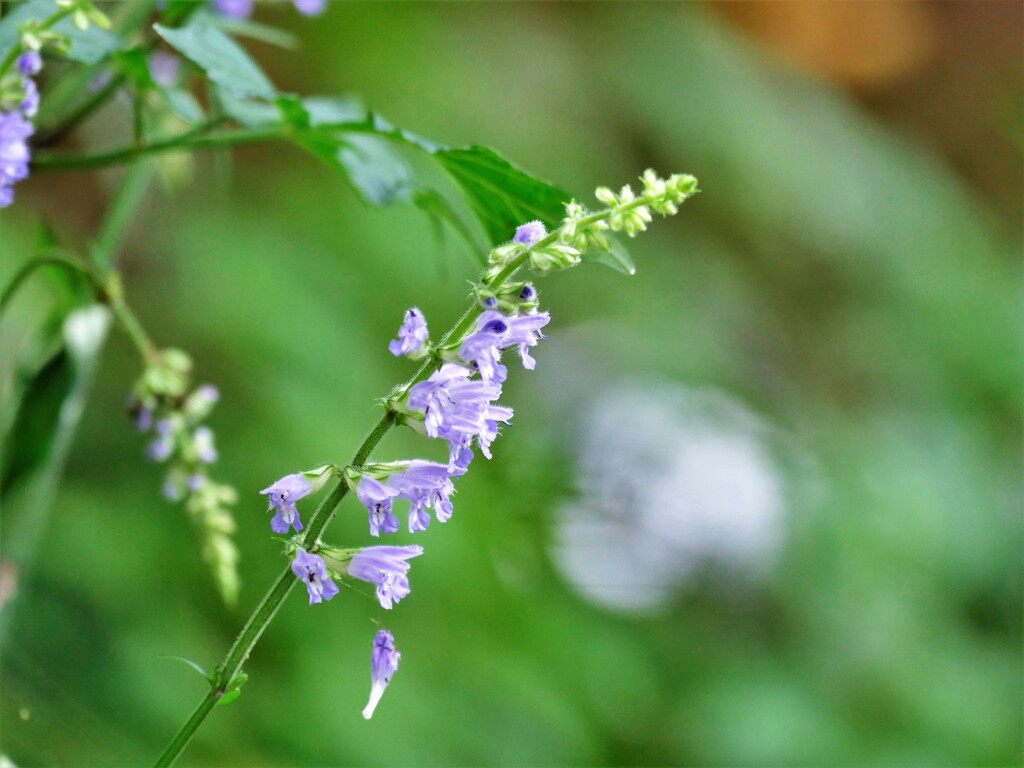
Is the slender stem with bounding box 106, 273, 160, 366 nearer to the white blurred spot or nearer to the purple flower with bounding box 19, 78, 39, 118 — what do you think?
the purple flower with bounding box 19, 78, 39, 118

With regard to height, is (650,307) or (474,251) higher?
(650,307)

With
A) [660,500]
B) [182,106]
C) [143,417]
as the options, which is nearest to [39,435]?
[143,417]

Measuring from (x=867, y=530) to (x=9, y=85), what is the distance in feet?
4.38

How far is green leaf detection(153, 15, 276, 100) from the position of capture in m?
0.46

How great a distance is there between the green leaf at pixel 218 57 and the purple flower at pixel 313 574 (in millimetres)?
218

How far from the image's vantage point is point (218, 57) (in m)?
0.49

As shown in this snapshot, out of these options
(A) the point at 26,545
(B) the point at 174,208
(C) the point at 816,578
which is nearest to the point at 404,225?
(B) the point at 174,208

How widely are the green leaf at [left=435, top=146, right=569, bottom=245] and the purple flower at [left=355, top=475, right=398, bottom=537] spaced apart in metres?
0.15

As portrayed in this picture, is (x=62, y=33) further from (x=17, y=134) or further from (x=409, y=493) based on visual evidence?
(x=409, y=493)

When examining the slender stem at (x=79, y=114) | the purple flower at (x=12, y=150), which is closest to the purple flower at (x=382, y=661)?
the purple flower at (x=12, y=150)

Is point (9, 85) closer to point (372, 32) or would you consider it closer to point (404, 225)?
point (404, 225)

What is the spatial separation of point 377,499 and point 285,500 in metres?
0.03

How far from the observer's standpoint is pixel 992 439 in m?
1.90

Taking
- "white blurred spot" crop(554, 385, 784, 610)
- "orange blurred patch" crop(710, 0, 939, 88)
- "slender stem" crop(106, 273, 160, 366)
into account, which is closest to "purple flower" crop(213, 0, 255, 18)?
"slender stem" crop(106, 273, 160, 366)
